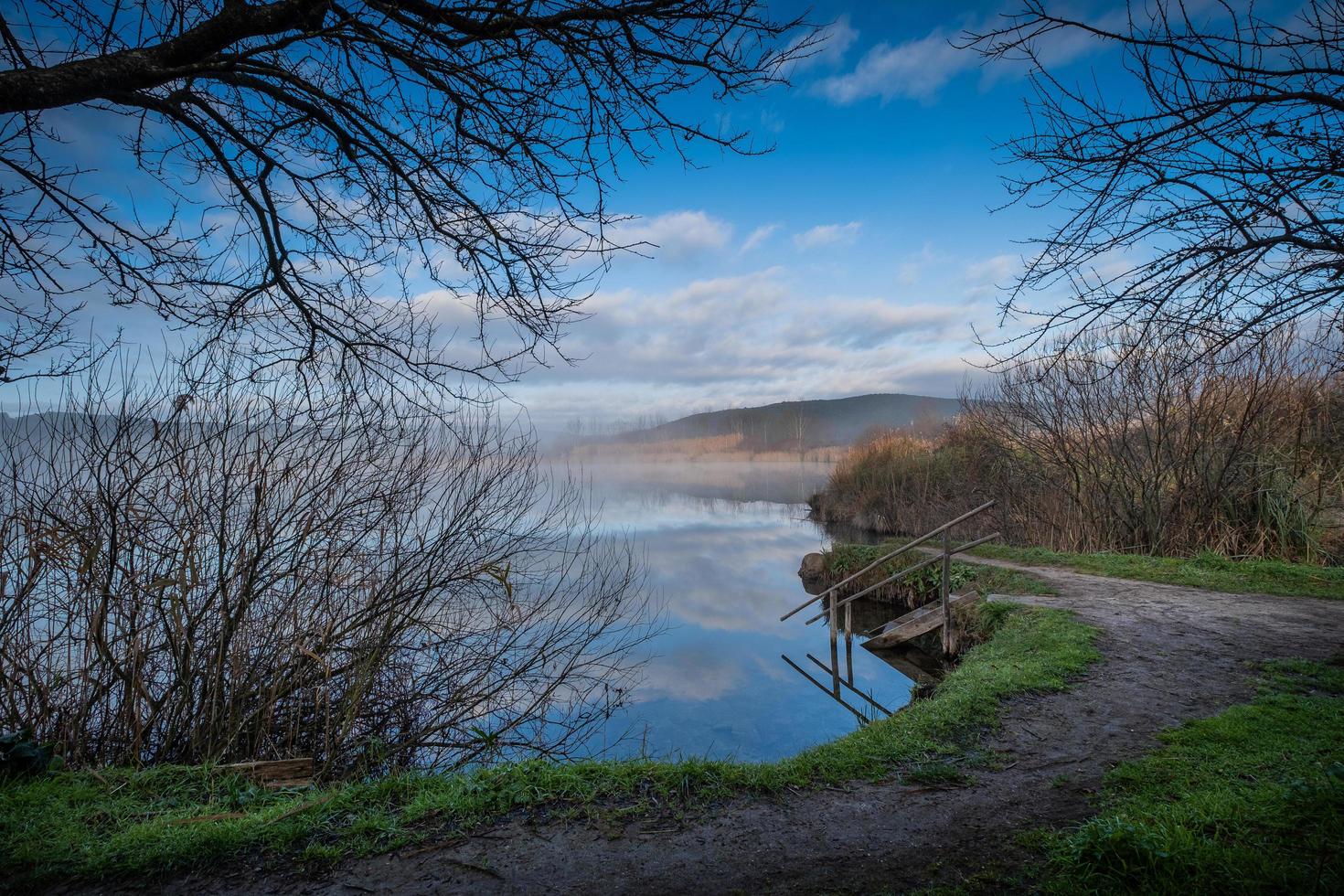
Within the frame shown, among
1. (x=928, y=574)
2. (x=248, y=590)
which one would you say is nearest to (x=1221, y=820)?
(x=248, y=590)

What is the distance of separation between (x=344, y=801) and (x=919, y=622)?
9940 mm

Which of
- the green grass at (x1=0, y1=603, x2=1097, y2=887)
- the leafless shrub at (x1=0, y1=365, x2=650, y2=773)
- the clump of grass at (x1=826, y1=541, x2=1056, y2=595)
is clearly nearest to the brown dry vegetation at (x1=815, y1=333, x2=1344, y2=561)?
the clump of grass at (x1=826, y1=541, x2=1056, y2=595)

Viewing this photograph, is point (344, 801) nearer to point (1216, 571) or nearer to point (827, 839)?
point (827, 839)

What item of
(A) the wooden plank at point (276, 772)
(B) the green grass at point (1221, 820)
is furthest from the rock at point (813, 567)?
(A) the wooden plank at point (276, 772)

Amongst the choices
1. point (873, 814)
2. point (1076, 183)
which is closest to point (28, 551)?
point (873, 814)

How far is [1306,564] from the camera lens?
11258mm

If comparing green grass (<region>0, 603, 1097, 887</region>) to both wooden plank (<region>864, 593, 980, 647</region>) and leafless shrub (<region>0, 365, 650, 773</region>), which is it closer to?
leafless shrub (<region>0, 365, 650, 773</region>)

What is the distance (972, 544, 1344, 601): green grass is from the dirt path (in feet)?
20.4

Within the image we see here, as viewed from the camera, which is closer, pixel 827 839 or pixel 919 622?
Result: pixel 827 839

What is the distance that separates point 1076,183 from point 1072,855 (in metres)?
3.53

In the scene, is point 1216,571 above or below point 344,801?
below

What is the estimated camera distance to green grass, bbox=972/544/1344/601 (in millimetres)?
9781

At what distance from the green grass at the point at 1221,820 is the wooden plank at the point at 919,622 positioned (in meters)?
6.16

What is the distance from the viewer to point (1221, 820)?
2.90 m
